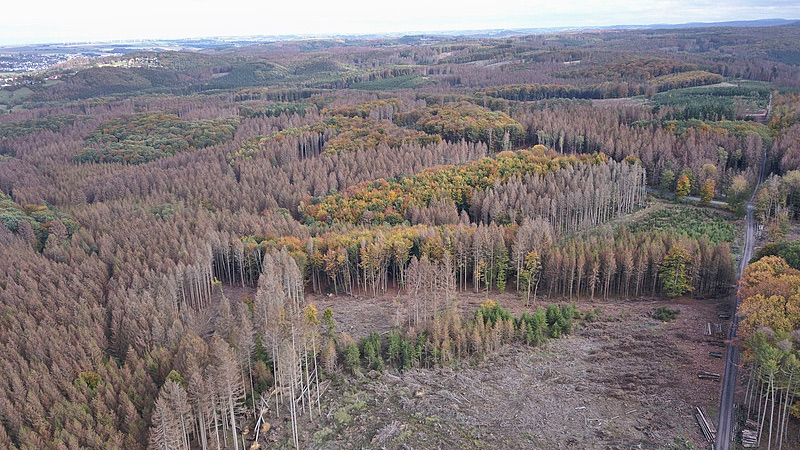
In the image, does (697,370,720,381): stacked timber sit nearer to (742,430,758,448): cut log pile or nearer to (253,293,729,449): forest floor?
(253,293,729,449): forest floor

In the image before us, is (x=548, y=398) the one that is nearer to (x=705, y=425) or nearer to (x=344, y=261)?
(x=705, y=425)

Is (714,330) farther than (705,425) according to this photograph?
Yes

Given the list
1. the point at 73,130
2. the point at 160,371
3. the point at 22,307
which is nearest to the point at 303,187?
the point at 22,307

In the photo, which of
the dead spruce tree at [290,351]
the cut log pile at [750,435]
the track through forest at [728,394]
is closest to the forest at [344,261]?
the dead spruce tree at [290,351]

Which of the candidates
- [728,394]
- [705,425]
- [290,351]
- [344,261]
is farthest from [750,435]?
[344,261]

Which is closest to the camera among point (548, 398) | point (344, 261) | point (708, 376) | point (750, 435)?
point (750, 435)

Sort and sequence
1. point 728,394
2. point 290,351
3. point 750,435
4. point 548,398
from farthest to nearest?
point 548,398 < point 728,394 < point 290,351 < point 750,435

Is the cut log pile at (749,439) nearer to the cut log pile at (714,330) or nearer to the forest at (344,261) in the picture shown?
the forest at (344,261)
